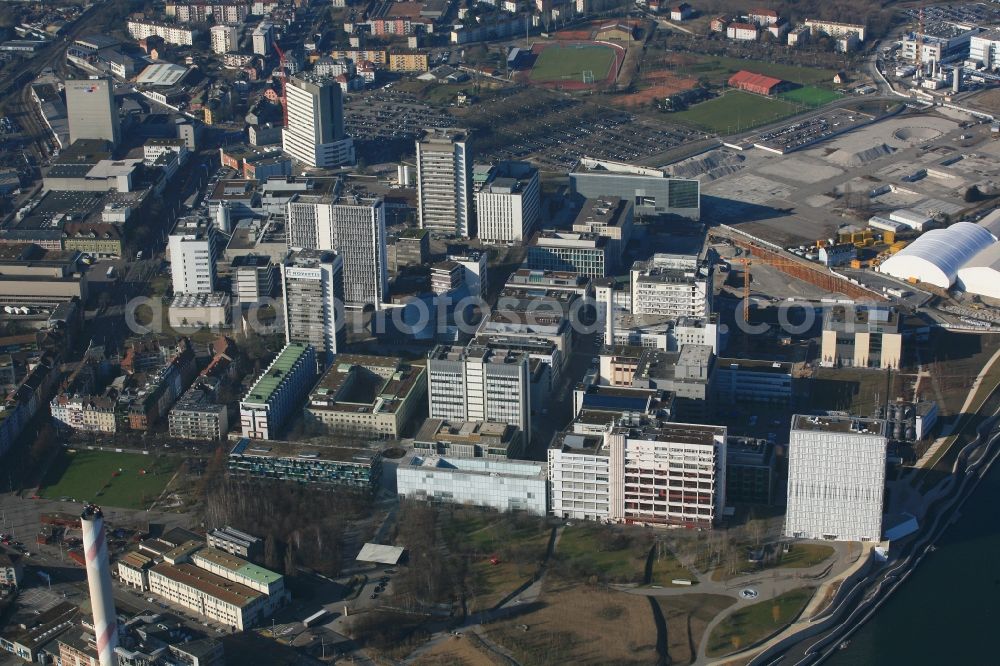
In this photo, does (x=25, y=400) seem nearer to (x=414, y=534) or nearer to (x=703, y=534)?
(x=414, y=534)

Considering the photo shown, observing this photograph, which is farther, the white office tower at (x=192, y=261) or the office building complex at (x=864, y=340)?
the white office tower at (x=192, y=261)

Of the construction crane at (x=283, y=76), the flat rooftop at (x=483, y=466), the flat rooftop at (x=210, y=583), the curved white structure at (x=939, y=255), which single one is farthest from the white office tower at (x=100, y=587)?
the construction crane at (x=283, y=76)

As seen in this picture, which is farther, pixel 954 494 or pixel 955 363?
pixel 955 363

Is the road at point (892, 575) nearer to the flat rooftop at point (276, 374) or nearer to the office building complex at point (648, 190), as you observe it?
the flat rooftop at point (276, 374)

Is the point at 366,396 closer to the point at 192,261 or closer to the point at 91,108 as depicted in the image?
the point at 192,261

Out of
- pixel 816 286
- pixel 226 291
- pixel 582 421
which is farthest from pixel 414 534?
pixel 816 286

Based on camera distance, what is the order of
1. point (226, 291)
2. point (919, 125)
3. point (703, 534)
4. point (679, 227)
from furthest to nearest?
point (919, 125) → point (679, 227) → point (226, 291) → point (703, 534)

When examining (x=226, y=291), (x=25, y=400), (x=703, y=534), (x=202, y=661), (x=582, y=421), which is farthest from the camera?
(x=226, y=291)
